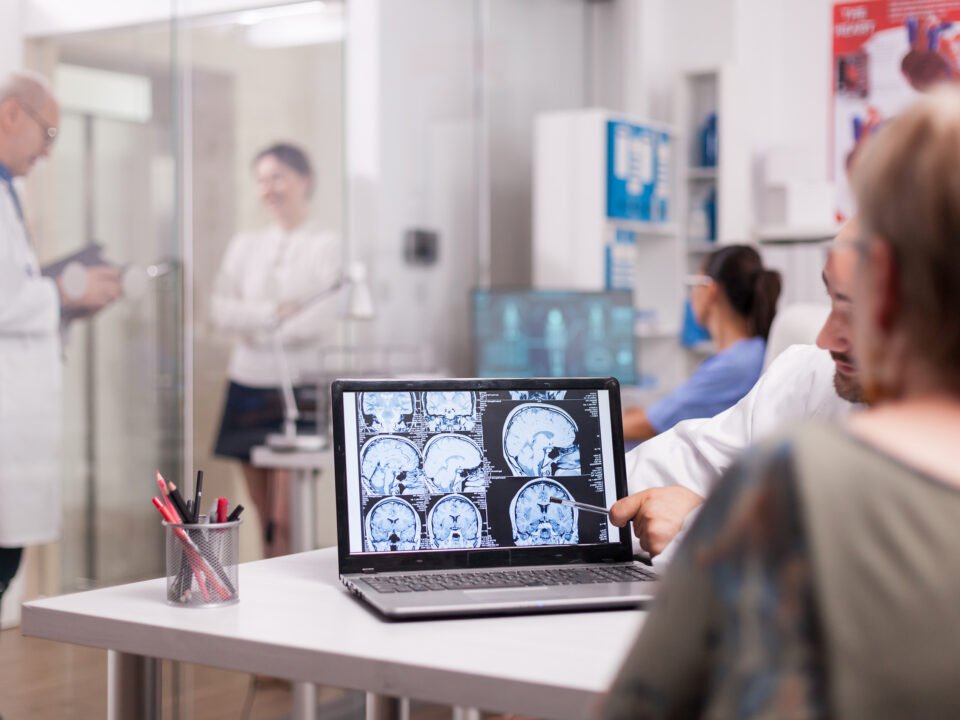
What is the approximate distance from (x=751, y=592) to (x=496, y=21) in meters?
5.00

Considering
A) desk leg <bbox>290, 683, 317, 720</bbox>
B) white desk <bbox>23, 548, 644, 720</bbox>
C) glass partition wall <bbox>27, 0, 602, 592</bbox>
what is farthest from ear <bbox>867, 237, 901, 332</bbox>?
glass partition wall <bbox>27, 0, 602, 592</bbox>

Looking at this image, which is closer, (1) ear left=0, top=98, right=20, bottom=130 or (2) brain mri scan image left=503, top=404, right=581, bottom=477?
(2) brain mri scan image left=503, top=404, right=581, bottom=477

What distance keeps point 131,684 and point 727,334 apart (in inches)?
111

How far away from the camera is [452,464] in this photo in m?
1.58

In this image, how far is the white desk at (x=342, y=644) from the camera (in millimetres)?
1139

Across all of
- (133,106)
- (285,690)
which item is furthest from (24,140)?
(285,690)

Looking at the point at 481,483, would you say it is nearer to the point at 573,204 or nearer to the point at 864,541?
the point at 864,541

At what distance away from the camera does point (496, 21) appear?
5406 millimetres

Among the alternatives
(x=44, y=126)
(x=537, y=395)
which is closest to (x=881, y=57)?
(x=44, y=126)

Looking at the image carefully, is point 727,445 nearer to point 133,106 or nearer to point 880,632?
point 880,632

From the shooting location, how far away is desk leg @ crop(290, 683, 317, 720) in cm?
261

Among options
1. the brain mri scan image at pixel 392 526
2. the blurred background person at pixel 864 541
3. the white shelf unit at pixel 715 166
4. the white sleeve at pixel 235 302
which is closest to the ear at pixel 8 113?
the white sleeve at pixel 235 302

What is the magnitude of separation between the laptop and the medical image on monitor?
123 inches

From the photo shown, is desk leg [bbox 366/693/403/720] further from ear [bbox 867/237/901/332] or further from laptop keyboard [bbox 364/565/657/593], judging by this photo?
ear [bbox 867/237/901/332]
